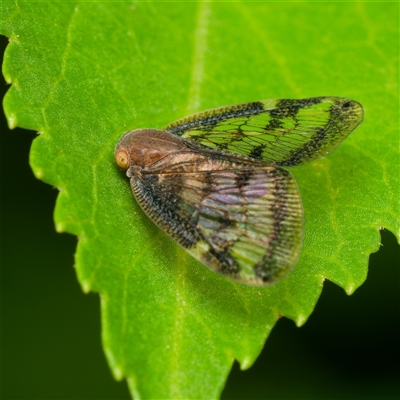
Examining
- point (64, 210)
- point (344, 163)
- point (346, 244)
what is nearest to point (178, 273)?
point (64, 210)

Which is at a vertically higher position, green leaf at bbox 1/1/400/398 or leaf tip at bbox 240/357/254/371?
green leaf at bbox 1/1/400/398

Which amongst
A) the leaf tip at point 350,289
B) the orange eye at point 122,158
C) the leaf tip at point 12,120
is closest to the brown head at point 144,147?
the orange eye at point 122,158

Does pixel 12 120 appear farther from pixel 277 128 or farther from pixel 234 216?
pixel 277 128

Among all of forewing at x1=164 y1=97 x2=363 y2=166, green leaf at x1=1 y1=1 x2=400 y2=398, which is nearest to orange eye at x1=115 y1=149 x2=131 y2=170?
green leaf at x1=1 y1=1 x2=400 y2=398

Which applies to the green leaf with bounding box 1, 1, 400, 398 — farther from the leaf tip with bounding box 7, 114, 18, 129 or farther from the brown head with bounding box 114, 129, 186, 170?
the brown head with bounding box 114, 129, 186, 170

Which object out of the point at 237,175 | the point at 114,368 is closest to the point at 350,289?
the point at 237,175

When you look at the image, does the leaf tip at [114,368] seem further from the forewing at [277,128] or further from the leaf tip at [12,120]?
the forewing at [277,128]
